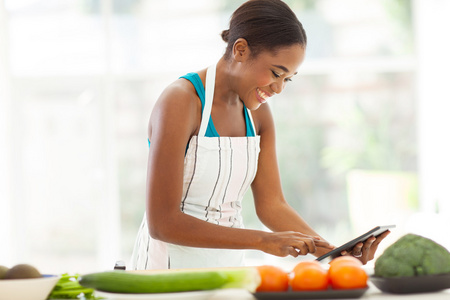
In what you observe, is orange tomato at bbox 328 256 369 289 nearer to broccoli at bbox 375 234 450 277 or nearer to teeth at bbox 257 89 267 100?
broccoli at bbox 375 234 450 277

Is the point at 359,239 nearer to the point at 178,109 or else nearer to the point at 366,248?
the point at 366,248

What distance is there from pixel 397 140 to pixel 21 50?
Answer: 3.69m

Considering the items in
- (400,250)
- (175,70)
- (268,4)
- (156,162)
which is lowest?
(400,250)

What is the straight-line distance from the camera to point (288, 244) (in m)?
1.67

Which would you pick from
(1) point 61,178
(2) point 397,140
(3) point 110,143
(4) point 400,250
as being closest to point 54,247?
(1) point 61,178

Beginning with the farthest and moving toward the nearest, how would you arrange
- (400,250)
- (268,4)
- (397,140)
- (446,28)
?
1. (397,140)
2. (446,28)
3. (268,4)
4. (400,250)

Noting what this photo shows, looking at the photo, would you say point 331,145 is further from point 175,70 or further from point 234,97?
Answer: point 234,97

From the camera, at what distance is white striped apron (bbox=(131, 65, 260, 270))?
196 cm

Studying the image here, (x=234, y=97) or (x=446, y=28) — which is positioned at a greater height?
(x=446, y=28)

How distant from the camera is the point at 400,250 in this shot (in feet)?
4.33

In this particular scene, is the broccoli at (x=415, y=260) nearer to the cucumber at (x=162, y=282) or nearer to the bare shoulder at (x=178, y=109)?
the cucumber at (x=162, y=282)

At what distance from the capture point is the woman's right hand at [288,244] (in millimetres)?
1655

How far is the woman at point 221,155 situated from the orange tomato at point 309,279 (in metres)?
0.39

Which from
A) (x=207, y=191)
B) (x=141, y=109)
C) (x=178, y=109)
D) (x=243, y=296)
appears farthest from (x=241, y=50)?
(x=141, y=109)
